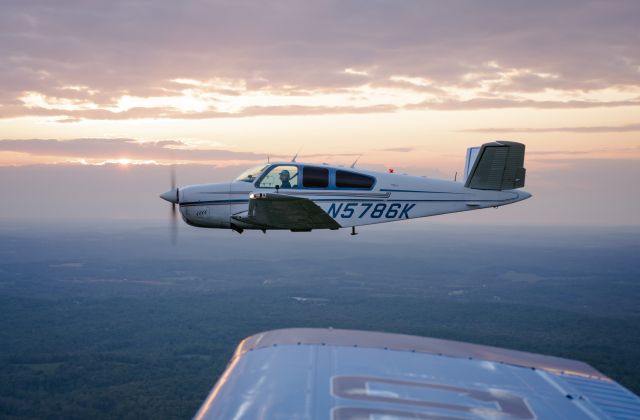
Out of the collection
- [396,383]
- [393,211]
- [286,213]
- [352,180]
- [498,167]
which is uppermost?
[498,167]

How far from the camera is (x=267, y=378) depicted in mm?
11000

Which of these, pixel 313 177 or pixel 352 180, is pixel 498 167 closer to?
pixel 352 180

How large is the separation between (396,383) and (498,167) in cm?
1054

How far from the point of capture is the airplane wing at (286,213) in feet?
58.5

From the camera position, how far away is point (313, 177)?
1919 cm

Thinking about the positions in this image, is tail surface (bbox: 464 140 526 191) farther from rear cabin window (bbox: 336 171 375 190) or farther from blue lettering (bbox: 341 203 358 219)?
blue lettering (bbox: 341 203 358 219)

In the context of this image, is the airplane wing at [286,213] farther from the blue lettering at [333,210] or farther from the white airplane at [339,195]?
the blue lettering at [333,210]

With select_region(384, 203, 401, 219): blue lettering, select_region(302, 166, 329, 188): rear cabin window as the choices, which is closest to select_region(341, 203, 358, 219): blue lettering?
select_region(302, 166, 329, 188): rear cabin window

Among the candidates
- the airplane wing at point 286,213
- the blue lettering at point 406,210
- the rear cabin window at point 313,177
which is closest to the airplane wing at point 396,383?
the airplane wing at point 286,213

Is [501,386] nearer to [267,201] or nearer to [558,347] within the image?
[267,201]

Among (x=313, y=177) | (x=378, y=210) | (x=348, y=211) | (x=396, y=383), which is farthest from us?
(x=378, y=210)

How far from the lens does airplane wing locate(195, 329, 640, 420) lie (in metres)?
9.94

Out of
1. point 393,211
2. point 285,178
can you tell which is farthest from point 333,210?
point 393,211

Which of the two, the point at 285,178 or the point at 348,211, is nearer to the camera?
the point at 285,178
